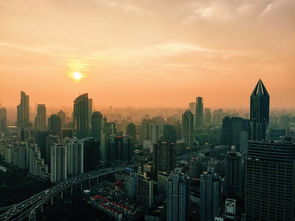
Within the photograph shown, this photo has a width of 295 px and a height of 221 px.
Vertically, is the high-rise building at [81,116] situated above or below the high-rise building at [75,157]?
above

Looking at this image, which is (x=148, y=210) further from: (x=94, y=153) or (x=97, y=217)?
(x=94, y=153)

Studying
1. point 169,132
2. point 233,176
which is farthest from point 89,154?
point 169,132

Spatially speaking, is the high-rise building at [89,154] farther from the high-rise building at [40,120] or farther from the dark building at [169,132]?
the high-rise building at [40,120]

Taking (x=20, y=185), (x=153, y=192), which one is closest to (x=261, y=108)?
(x=153, y=192)

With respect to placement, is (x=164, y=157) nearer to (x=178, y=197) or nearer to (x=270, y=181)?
(x=178, y=197)

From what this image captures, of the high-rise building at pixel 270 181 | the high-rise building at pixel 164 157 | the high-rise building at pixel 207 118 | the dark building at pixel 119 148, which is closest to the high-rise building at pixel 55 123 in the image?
the dark building at pixel 119 148
